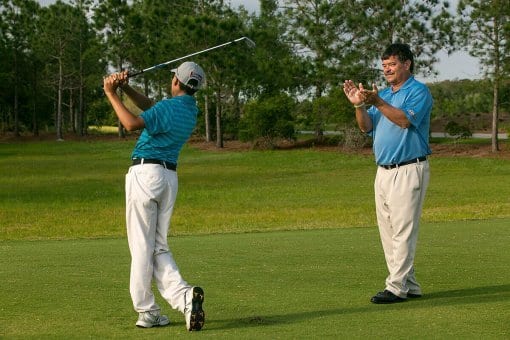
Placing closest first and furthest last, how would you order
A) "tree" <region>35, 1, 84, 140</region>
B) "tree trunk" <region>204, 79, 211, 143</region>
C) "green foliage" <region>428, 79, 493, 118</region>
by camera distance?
1. "tree trunk" <region>204, 79, 211, 143</region>
2. "green foliage" <region>428, 79, 493, 118</region>
3. "tree" <region>35, 1, 84, 140</region>

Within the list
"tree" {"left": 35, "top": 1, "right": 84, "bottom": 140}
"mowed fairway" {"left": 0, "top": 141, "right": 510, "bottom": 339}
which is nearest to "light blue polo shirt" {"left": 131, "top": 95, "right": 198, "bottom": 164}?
"mowed fairway" {"left": 0, "top": 141, "right": 510, "bottom": 339}

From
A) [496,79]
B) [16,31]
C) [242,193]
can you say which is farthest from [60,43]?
[242,193]

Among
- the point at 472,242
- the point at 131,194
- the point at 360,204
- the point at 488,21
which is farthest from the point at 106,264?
the point at 488,21

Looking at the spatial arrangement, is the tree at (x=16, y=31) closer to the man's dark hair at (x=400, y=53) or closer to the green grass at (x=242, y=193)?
the green grass at (x=242, y=193)

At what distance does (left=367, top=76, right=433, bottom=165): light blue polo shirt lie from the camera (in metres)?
8.41

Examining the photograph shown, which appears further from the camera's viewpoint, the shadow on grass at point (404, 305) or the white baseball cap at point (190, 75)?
the white baseball cap at point (190, 75)

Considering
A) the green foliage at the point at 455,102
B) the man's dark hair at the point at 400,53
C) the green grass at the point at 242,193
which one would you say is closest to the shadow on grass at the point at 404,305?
the man's dark hair at the point at 400,53

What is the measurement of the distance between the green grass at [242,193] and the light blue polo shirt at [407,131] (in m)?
9.11

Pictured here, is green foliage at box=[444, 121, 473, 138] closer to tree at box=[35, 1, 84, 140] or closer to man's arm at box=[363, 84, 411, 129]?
tree at box=[35, 1, 84, 140]

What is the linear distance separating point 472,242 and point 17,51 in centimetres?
8364

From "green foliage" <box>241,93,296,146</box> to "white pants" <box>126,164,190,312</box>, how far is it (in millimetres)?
49525

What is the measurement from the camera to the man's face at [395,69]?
855cm

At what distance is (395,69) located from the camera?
28.1 ft

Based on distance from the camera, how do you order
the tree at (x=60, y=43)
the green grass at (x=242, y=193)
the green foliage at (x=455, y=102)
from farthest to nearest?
1. the tree at (x=60, y=43)
2. the green foliage at (x=455, y=102)
3. the green grass at (x=242, y=193)
